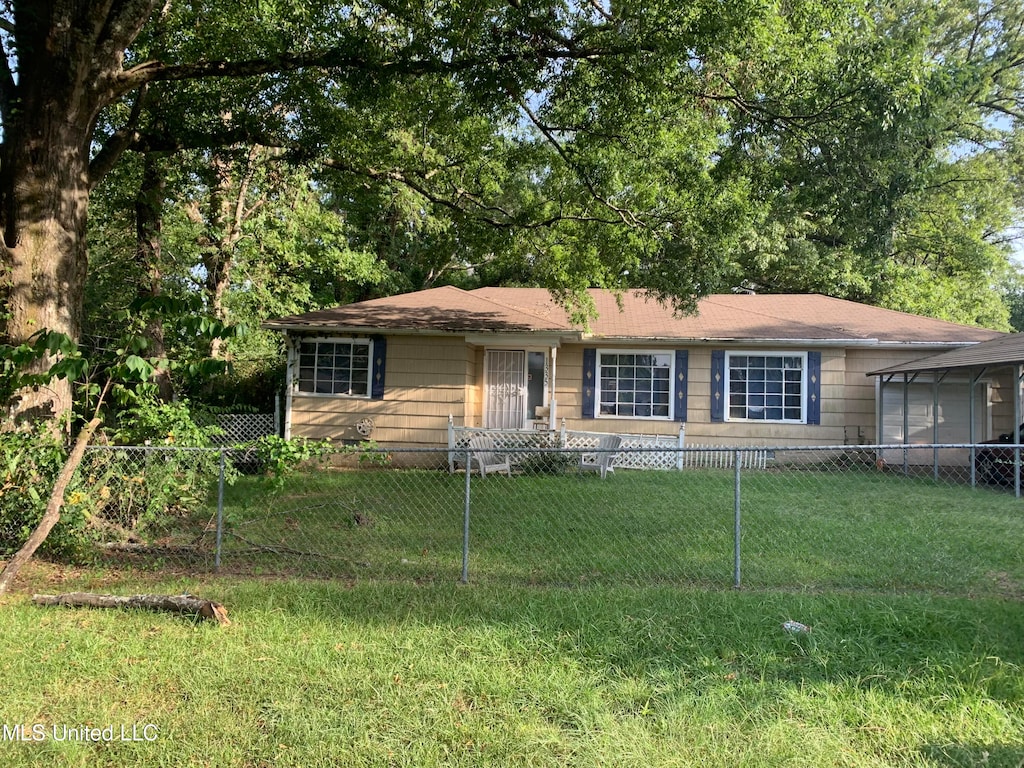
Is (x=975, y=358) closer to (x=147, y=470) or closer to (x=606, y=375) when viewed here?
(x=606, y=375)

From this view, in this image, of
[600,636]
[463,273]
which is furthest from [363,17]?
[463,273]

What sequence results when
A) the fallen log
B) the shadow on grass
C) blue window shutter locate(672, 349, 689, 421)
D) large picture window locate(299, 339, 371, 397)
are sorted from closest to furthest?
the shadow on grass, the fallen log, large picture window locate(299, 339, 371, 397), blue window shutter locate(672, 349, 689, 421)

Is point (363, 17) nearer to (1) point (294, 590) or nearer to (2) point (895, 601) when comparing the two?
(1) point (294, 590)

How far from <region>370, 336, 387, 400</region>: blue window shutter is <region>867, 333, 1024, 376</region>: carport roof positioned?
10041 mm

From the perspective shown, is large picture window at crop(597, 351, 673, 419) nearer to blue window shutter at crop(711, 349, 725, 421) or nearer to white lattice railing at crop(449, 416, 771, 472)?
blue window shutter at crop(711, 349, 725, 421)

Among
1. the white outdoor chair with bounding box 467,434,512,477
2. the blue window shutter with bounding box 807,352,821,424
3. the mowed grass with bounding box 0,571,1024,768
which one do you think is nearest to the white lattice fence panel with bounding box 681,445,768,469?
the blue window shutter with bounding box 807,352,821,424

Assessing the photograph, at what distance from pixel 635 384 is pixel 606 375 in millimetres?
678

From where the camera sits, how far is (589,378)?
14141 mm

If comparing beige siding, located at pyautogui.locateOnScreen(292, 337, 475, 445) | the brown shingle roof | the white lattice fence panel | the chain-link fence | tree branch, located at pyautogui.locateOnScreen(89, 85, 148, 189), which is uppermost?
tree branch, located at pyautogui.locateOnScreen(89, 85, 148, 189)

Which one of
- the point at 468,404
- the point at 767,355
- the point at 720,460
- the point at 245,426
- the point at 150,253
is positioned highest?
the point at 150,253

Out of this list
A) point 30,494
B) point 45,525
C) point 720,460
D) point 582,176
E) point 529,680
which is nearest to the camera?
point 529,680

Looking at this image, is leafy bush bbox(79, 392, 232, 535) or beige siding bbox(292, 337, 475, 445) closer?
leafy bush bbox(79, 392, 232, 535)

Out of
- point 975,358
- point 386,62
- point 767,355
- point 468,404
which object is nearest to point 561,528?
point 386,62

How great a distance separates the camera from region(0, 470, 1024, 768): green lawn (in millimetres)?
3002
